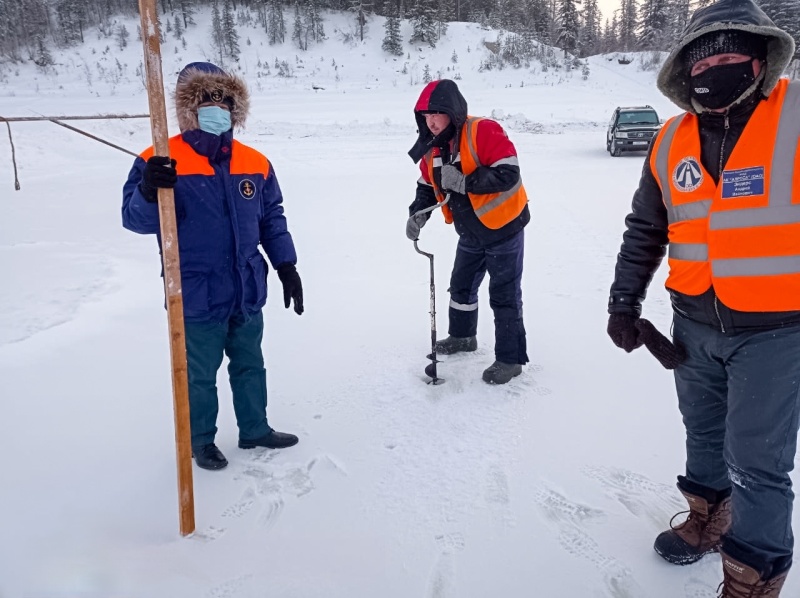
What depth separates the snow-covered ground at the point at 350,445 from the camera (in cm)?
210

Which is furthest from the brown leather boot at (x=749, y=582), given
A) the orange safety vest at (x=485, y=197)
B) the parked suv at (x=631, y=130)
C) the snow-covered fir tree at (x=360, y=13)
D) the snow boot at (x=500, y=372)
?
the snow-covered fir tree at (x=360, y=13)

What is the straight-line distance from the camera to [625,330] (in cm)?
222

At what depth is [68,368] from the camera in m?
3.81

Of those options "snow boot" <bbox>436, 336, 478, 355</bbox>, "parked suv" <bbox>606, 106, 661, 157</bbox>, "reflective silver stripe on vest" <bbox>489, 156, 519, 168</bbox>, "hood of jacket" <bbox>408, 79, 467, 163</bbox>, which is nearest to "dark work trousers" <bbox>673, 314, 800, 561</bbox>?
"reflective silver stripe on vest" <bbox>489, 156, 519, 168</bbox>

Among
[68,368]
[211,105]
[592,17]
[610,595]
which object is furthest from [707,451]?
[592,17]

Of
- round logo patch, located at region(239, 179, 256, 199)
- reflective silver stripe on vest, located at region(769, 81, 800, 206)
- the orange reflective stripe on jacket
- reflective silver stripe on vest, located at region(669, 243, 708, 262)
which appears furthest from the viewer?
round logo patch, located at region(239, 179, 256, 199)

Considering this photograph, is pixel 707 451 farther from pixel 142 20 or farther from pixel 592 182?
pixel 592 182

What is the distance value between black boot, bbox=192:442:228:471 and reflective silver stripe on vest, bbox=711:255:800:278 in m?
2.40

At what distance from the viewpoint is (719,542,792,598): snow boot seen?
1.72 meters

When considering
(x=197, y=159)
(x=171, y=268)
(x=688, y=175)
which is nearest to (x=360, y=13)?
(x=197, y=159)

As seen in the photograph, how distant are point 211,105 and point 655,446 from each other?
2.82 meters

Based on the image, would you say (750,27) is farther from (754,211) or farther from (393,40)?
(393,40)

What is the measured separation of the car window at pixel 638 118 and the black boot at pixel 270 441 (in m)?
14.6

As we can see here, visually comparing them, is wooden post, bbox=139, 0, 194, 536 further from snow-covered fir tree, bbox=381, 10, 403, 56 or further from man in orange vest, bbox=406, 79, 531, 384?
snow-covered fir tree, bbox=381, 10, 403, 56
